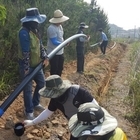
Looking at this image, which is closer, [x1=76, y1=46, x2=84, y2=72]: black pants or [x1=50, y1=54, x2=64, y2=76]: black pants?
[x1=50, y1=54, x2=64, y2=76]: black pants

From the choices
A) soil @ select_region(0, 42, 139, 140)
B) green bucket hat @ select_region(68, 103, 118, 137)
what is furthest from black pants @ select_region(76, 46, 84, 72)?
green bucket hat @ select_region(68, 103, 118, 137)

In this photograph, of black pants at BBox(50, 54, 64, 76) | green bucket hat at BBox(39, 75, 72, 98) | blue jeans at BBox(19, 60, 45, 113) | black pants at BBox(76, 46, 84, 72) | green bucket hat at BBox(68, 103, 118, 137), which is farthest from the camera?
black pants at BBox(76, 46, 84, 72)

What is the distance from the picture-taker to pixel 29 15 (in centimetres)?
406

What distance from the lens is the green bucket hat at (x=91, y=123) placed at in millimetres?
1936

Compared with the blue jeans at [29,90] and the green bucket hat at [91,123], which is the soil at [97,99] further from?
the green bucket hat at [91,123]

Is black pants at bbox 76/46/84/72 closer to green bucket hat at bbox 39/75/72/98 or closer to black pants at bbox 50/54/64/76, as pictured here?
black pants at bbox 50/54/64/76

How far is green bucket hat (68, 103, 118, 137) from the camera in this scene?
1.94 meters

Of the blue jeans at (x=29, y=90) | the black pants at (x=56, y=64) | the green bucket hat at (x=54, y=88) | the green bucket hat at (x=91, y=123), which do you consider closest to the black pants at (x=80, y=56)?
the black pants at (x=56, y=64)

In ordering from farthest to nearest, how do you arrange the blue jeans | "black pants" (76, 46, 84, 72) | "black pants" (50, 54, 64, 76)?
"black pants" (76, 46, 84, 72) → "black pants" (50, 54, 64, 76) → the blue jeans

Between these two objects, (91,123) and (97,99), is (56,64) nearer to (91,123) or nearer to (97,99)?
(97,99)

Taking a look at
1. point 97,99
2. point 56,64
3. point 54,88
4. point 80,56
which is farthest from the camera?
point 80,56

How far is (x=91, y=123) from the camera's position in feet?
6.49

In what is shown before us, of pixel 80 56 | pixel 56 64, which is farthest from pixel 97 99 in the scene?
pixel 56 64

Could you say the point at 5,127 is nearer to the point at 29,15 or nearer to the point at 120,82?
the point at 29,15
